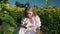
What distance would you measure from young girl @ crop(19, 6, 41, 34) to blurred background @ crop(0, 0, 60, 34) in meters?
0.04

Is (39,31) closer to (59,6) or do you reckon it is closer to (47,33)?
(47,33)

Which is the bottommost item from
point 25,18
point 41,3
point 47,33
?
point 47,33

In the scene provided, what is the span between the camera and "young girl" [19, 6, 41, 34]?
2.69 metres

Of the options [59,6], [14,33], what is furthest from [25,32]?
[59,6]

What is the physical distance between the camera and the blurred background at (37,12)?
270 centimetres

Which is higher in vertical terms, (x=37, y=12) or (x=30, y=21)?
(x=37, y=12)

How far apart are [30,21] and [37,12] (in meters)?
0.14

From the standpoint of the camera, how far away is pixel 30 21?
8.88ft

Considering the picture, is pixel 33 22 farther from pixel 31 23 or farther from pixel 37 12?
pixel 37 12

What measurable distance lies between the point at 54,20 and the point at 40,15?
0.62 ft

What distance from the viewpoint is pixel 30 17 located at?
106 inches

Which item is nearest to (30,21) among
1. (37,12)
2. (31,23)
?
(31,23)

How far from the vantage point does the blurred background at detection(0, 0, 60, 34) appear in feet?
8.86

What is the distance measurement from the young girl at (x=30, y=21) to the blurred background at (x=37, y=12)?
45 millimetres
